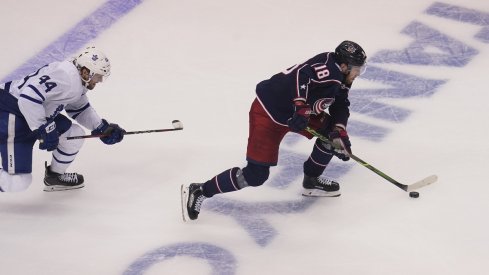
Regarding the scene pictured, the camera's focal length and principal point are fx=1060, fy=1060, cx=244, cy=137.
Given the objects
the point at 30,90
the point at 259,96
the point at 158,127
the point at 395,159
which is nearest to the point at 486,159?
the point at 395,159

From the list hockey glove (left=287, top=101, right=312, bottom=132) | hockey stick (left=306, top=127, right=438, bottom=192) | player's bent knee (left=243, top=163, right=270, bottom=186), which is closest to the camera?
hockey glove (left=287, top=101, right=312, bottom=132)

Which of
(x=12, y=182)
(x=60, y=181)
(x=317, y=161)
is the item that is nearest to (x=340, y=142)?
(x=317, y=161)

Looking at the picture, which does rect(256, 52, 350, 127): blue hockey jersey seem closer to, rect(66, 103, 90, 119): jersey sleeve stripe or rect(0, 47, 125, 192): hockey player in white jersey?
rect(0, 47, 125, 192): hockey player in white jersey

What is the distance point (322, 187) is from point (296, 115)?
28.8 inches

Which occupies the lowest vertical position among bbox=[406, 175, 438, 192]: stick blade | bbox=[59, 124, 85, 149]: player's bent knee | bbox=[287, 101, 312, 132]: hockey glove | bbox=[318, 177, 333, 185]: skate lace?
bbox=[318, 177, 333, 185]: skate lace

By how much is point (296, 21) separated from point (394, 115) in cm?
150

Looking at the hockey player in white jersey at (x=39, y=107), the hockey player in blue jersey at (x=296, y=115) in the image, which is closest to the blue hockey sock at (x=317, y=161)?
the hockey player in blue jersey at (x=296, y=115)

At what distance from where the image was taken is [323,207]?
5.98 m

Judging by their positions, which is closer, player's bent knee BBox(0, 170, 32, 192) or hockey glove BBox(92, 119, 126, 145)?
player's bent knee BBox(0, 170, 32, 192)

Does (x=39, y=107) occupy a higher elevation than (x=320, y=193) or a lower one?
higher

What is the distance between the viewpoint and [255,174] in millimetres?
5707

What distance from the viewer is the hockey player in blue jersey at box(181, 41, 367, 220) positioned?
5.54 metres

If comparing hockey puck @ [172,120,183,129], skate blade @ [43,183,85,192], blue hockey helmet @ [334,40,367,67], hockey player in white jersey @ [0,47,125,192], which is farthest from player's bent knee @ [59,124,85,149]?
blue hockey helmet @ [334,40,367,67]

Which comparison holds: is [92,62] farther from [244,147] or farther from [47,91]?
[244,147]
